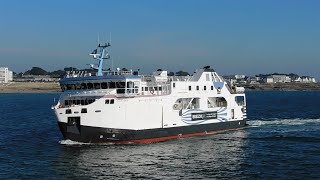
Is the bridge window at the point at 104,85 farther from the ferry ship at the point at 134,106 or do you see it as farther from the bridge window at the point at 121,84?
the bridge window at the point at 121,84

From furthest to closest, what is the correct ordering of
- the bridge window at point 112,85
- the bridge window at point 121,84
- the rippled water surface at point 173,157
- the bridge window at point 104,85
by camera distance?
1. the bridge window at point 104,85
2. the bridge window at point 112,85
3. the bridge window at point 121,84
4. the rippled water surface at point 173,157

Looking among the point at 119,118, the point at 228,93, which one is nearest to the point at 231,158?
the point at 119,118

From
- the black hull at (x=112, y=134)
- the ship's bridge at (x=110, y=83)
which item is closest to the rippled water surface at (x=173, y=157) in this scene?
the black hull at (x=112, y=134)

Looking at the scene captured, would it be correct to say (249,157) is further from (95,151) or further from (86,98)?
(86,98)

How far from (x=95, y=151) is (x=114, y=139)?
3.45m

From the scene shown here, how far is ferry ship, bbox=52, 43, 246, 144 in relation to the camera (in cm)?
4259

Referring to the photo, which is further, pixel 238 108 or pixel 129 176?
pixel 238 108

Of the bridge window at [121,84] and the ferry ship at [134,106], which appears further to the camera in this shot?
the bridge window at [121,84]

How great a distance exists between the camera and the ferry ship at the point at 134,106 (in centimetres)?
4259

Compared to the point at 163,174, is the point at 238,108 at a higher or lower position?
higher

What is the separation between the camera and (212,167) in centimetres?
3400

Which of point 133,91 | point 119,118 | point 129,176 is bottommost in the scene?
point 129,176

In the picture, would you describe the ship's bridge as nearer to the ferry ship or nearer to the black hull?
the ferry ship

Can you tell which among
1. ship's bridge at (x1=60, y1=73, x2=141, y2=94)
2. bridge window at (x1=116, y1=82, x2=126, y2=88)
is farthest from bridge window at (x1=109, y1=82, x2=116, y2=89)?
bridge window at (x1=116, y1=82, x2=126, y2=88)
